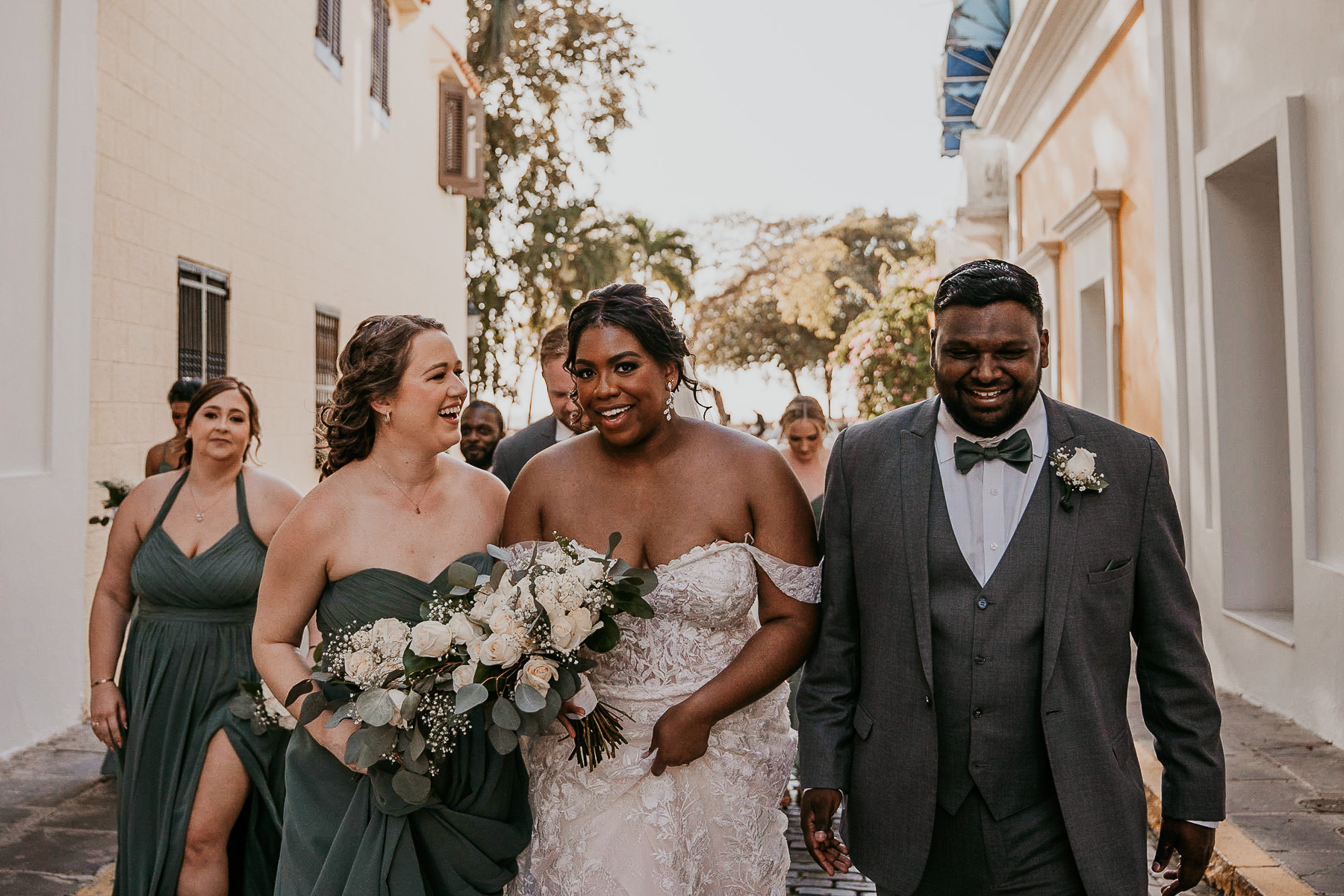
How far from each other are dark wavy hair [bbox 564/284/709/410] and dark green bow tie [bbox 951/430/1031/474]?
816 millimetres

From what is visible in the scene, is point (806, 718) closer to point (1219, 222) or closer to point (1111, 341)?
point (1219, 222)

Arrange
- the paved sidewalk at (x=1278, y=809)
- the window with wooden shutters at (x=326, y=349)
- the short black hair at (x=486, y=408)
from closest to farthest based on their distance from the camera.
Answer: the paved sidewalk at (x=1278, y=809) < the short black hair at (x=486, y=408) < the window with wooden shutters at (x=326, y=349)

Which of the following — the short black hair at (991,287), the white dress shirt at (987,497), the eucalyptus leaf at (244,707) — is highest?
the short black hair at (991,287)

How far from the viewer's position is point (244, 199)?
1172 cm

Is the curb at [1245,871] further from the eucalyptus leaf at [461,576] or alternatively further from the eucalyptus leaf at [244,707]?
the eucalyptus leaf at [244,707]

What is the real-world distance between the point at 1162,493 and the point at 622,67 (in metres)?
26.2

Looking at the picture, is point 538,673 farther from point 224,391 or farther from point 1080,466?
point 224,391

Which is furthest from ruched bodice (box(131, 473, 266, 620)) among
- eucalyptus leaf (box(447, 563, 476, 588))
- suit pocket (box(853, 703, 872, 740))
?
suit pocket (box(853, 703, 872, 740))

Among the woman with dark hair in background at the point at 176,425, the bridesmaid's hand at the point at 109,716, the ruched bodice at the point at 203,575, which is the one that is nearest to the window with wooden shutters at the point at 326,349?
the woman with dark hair in background at the point at 176,425

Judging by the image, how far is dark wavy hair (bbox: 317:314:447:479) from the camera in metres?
3.65

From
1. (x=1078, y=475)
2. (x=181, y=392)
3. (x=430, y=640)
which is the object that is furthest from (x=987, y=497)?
(x=181, y=392)

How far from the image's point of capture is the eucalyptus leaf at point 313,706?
3236mm

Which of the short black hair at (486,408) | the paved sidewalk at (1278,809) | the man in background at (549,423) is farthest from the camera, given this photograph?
the short black hair at (486,408)

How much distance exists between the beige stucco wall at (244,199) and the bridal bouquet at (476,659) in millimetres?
6097
